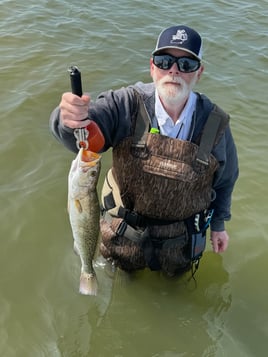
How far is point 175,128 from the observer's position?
12.5ft

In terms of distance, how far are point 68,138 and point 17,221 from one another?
2564mm

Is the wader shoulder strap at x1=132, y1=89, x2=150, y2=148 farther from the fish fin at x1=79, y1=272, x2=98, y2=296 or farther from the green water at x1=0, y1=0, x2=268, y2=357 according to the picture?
the green water at x1=0, y1=0, x2=268, y2=357

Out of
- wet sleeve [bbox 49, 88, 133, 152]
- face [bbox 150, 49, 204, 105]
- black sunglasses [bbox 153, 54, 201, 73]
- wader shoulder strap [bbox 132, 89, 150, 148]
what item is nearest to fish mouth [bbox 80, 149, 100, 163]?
wet sleeve [bbox 49, 88, 133, 152]

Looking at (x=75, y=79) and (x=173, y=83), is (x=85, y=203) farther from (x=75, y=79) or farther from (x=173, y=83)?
(x=173, y=83)

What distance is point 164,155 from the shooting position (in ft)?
12.3

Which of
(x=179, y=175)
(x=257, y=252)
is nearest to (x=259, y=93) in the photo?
(x=257, y=252)

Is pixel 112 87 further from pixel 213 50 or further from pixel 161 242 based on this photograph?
pixel 161 242

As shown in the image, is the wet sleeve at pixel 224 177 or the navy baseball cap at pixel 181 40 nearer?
the navy baseball cap at pixel 181 40

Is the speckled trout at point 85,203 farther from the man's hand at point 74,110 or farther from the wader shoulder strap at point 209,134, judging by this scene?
the wader shoulder strap at point 209,134

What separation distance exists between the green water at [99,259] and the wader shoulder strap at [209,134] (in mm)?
1807

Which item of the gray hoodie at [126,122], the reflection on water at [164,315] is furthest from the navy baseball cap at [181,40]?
the reflection on water at [164,315]

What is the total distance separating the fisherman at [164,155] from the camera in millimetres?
3639

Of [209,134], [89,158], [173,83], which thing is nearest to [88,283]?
[89,158]

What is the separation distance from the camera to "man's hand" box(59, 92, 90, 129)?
2.81 metres
